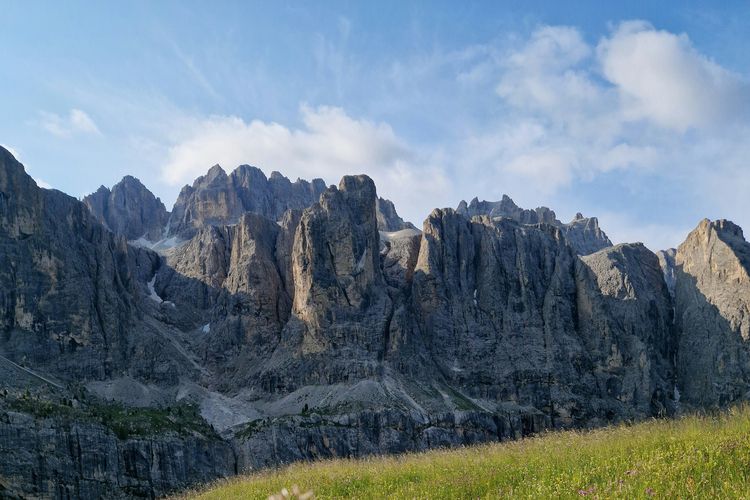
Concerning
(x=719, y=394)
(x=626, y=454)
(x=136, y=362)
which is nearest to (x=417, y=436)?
(x=136, y=362)

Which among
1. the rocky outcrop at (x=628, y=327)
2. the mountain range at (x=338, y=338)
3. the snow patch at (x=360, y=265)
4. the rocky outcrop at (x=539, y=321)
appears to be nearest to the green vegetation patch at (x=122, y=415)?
the mountain range at (x=338, y=338)

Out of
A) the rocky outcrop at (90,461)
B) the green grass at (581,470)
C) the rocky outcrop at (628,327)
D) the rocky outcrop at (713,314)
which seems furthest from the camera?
the rocky outcrop at (713,314)

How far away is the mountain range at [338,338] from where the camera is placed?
106m

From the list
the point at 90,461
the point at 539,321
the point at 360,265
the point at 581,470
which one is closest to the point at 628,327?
the point at 539,321

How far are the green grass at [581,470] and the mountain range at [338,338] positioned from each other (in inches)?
2914

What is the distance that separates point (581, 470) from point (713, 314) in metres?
148

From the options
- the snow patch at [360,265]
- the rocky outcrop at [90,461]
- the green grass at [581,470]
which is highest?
the snow patch at [360,265]

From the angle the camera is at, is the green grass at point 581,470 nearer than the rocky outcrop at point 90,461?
Yes

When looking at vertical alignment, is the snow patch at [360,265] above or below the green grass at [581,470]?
above

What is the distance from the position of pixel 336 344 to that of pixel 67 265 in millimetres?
52420

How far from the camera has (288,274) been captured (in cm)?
15812

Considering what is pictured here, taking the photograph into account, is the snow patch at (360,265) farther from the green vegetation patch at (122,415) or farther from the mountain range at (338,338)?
the green vegetation patch at (122,415)

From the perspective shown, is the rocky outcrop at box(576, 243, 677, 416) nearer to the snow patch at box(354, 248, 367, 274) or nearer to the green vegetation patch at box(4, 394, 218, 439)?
the snow patch at box(354, 248, 367, 274)

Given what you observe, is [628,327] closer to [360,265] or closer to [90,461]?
[360,265]
